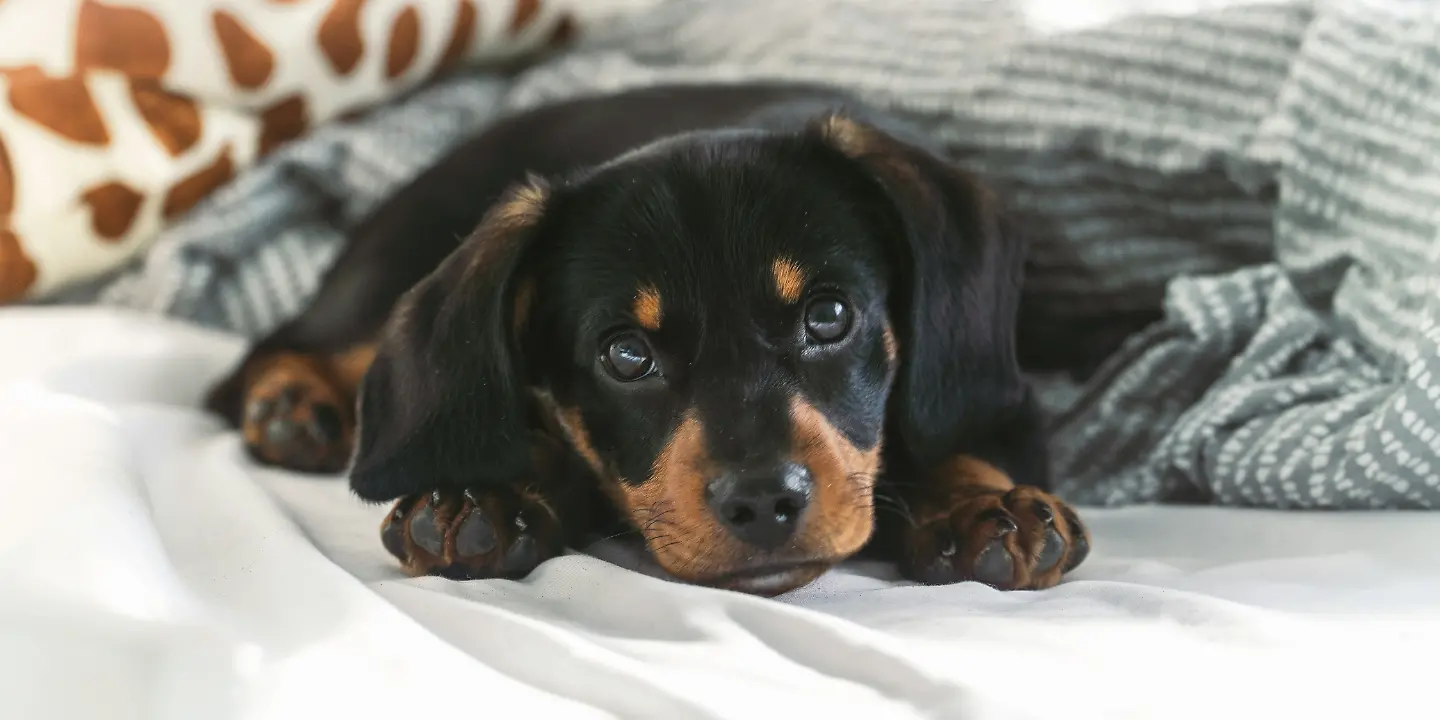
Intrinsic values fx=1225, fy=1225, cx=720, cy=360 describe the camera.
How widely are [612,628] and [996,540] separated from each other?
541mm

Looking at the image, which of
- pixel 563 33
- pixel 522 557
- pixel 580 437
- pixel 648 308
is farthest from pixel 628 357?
pixel 563 33

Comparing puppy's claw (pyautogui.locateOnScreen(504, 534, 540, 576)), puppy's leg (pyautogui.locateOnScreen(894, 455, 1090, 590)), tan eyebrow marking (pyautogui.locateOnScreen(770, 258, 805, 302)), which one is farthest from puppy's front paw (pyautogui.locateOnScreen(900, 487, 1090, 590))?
puppy's claw (pyautogui.locateOnScreen(504, 534, 540, 576))

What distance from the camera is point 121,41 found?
2.64 m

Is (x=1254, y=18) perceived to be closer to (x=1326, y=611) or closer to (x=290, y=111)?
(x=1326, y=611)

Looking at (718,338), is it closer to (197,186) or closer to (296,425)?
(296,425)

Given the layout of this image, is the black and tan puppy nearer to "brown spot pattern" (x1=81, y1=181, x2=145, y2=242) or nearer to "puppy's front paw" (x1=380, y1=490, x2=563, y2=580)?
"puppy's front paw" (x1=380, y1=490, x2=563, y2=580)

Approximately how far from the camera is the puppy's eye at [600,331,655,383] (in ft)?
5.62

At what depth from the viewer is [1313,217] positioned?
2.31 m

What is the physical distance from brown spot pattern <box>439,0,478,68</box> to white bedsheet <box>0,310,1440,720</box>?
1617 millimetres

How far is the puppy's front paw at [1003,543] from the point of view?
162cm

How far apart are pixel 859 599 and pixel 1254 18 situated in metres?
1.68

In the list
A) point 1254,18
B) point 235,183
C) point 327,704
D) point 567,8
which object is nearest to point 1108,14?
point 1254,18

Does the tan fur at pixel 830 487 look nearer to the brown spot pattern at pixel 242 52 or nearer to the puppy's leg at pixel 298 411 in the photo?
the puppy's leg at pixel 298 411

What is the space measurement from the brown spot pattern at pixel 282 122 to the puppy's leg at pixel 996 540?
76.2 inches
